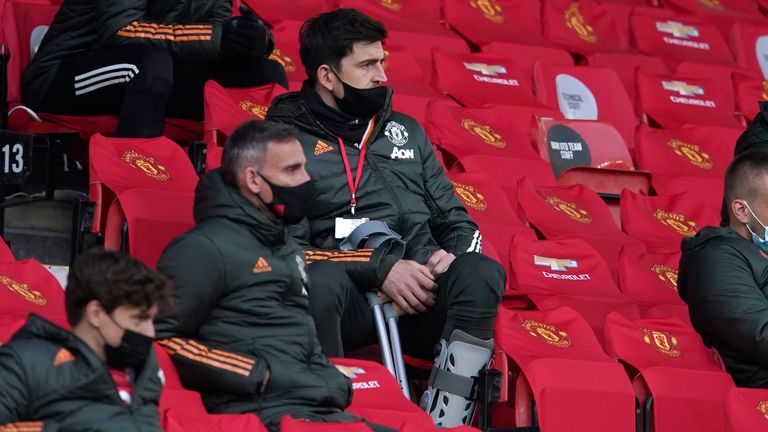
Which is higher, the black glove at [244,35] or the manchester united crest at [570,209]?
the black glove at [244,35]

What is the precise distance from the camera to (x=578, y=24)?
6.82 metres

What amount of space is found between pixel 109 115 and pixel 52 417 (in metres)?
2.05

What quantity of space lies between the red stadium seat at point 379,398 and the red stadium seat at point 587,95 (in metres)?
2.71

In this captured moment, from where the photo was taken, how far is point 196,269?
10.7 ft

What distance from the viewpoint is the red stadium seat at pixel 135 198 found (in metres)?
4.04

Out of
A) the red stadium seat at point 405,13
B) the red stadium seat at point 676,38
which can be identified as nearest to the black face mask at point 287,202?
the red stadium seat at point 405,13

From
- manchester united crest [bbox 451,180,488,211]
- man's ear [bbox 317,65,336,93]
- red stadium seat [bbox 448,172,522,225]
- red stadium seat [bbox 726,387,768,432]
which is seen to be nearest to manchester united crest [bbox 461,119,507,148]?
red stadium seat [bbox 448,172,522,225]

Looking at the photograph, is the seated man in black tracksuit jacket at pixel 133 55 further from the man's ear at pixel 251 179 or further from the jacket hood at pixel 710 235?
the jacket hood at pixel 710 235

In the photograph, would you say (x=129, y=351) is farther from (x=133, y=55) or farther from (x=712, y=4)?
(x=712, y=4)

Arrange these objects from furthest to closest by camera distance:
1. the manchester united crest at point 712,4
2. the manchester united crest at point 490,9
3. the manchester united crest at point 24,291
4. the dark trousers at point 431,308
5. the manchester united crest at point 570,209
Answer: the manchester united crest at point 712,4, the manchester united crest at point 490,9, the manchester united crest at point 570,209, the dark trousers at point 431,308, the manchester united crest at point 24,291

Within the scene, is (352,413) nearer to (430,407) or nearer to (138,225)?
(430,407)

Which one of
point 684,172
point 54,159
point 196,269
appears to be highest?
point 196,269

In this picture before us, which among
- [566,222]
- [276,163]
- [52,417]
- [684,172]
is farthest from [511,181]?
[52,417]

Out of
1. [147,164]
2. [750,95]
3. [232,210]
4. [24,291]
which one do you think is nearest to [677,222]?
[750,95]
